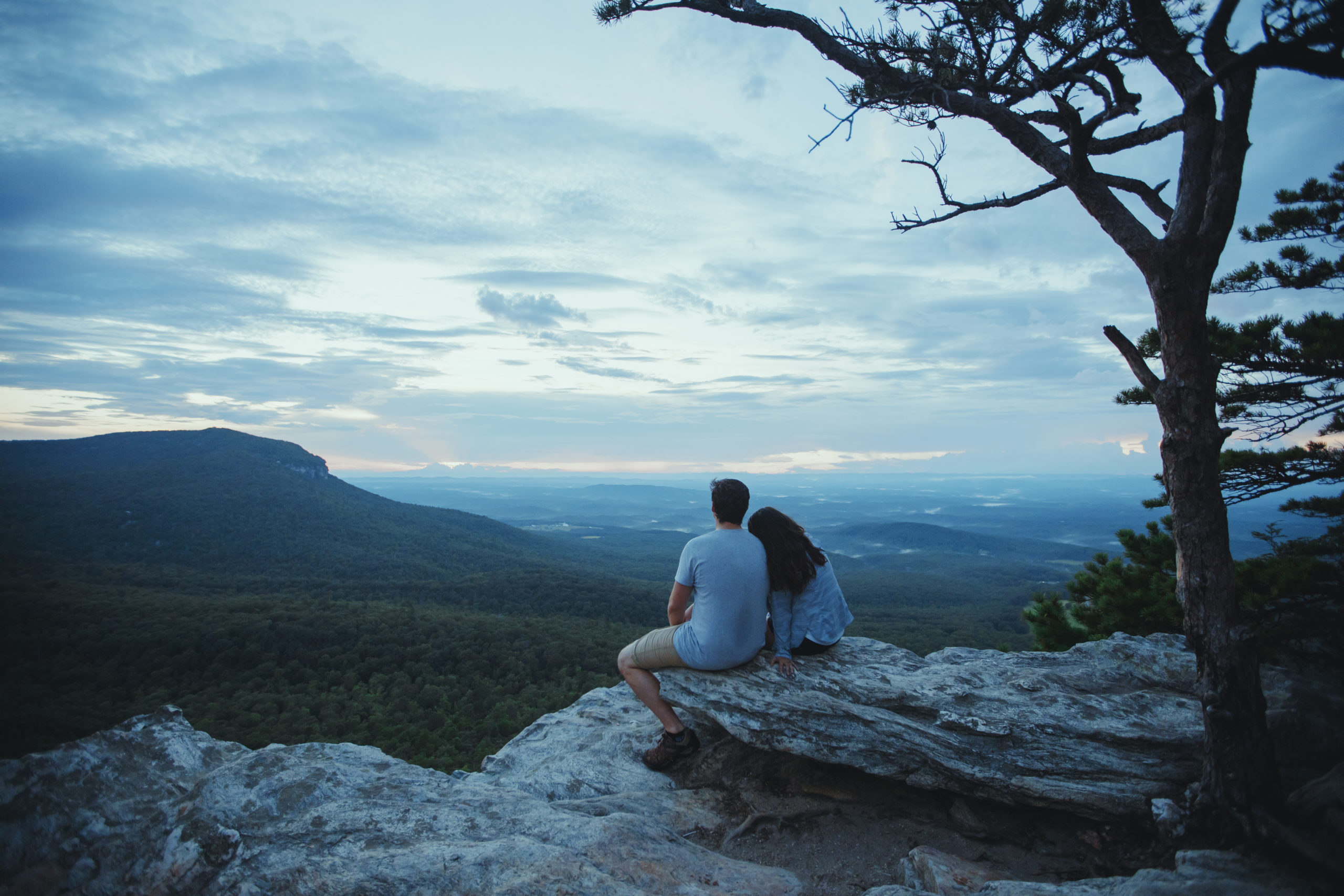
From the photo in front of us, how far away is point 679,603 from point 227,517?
98792 mm

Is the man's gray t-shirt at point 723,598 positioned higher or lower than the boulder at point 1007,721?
higher

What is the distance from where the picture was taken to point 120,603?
4162 centimetres

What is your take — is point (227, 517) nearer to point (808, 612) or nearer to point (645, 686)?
point (645, 686)

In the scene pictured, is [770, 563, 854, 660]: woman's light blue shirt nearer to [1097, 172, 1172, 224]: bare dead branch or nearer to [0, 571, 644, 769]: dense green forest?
[1097, 172, 1172, 224]: bare dead branch

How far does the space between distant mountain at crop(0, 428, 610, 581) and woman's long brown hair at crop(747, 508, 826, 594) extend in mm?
55779

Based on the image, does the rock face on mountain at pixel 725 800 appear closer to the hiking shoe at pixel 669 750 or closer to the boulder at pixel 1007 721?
the boulder at pixel 1007 721

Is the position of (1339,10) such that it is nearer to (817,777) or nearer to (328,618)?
(817,777)

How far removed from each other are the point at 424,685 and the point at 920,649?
35.8 meters

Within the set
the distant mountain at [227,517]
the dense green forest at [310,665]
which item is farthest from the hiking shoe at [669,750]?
the distant mountain at [227,517]

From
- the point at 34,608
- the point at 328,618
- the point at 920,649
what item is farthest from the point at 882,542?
the point at 34,608

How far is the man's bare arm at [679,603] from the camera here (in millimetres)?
5637

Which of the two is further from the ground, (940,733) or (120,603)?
(940,733)

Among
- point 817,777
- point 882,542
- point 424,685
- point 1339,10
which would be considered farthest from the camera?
point 882,542

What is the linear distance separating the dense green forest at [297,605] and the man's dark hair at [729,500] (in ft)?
22.1
